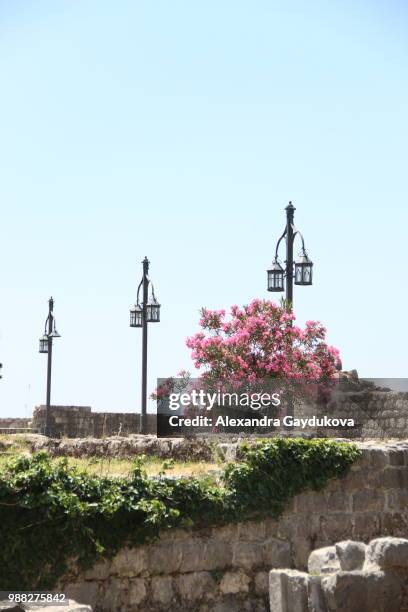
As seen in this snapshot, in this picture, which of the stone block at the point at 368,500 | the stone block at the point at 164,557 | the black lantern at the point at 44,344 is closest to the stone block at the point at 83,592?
the stone block at the point at 164,557

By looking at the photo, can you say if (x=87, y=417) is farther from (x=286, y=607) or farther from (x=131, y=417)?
(x=286, y=607)

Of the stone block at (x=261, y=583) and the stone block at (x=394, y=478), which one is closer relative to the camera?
the stone block at (x=261, y=583)

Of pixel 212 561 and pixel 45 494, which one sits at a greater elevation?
pixel 45 494

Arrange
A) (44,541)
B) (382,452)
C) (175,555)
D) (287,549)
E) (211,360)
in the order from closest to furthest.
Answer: (44,541) < (175,555) < (287,549) < (382,452) < (211,360)

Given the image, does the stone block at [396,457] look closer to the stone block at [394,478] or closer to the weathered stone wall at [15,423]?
the stone block at [394,478]

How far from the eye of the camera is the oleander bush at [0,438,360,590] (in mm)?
9328

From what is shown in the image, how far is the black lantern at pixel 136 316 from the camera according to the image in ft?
73.7

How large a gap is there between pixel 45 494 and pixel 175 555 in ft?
5.62

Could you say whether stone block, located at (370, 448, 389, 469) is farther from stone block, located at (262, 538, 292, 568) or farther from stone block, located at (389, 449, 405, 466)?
stone block, located at (262, 538, 292, 568)

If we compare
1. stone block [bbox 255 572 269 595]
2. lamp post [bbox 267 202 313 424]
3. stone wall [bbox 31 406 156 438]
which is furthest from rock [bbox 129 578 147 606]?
stone wall [bbox 31 406 156 438]

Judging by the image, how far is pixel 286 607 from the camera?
8578mm

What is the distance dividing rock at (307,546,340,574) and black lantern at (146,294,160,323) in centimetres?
1358

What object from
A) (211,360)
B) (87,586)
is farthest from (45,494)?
(211,360)

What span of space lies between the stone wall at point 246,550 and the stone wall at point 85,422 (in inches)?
581
